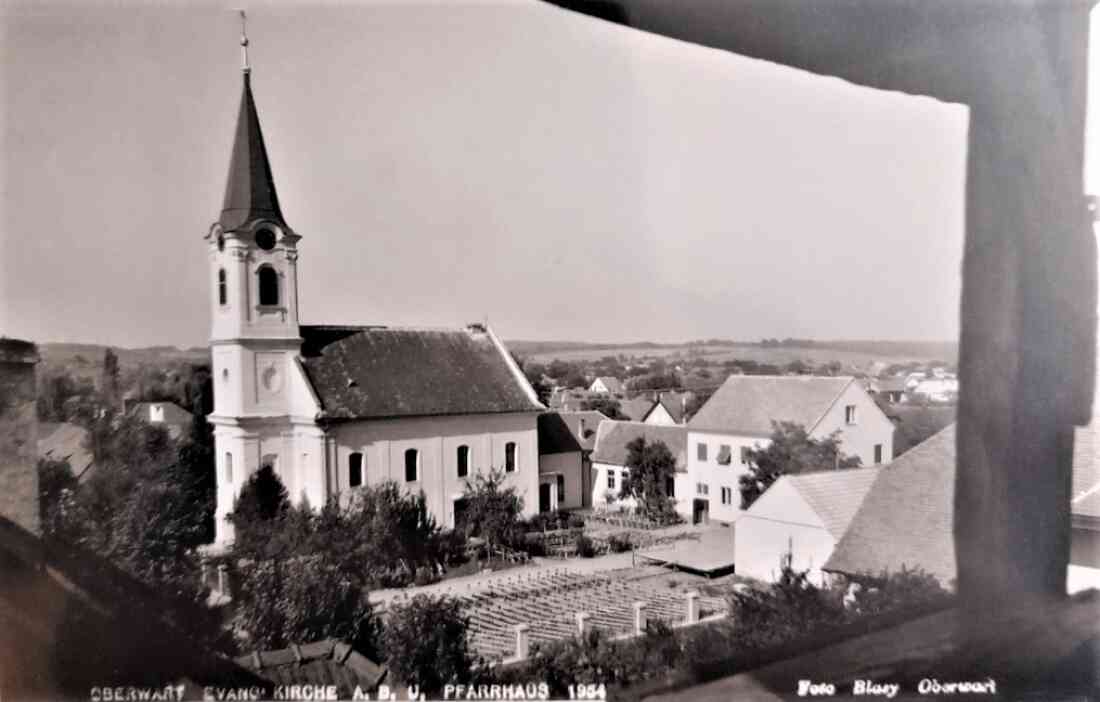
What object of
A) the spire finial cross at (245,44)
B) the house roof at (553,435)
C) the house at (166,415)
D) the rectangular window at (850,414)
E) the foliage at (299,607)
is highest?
the spire finial cross at (245,44)

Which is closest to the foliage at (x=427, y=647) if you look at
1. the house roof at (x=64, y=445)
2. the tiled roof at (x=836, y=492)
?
the house roof at (x=64, y=445)

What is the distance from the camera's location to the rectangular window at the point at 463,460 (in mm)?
3723

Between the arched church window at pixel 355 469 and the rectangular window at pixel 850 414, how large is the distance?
2.44 meters

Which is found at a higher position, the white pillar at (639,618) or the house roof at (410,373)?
the house roof at (410,373)

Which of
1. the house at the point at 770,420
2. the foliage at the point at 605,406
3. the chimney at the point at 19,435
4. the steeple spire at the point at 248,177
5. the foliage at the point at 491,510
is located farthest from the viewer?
the foliage at the point at 605,406

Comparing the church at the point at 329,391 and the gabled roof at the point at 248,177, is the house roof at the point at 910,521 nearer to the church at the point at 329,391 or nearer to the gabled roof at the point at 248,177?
the church at the point at 329,391

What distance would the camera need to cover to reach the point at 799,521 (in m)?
3.60

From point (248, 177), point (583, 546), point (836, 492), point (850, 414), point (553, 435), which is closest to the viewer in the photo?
point (248, 177)

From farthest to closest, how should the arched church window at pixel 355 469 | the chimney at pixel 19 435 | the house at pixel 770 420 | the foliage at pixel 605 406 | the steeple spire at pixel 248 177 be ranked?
the foliage at pixel 605 406 → the house at pixel 770 420 → the arched church window at pixel 355 469 → the steeple spire at pixel 248 177 → the chimney at pixel 19 435

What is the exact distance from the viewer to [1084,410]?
10.8ft

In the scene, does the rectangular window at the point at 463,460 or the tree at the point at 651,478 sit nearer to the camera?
the rectangular window at the point at 463,460

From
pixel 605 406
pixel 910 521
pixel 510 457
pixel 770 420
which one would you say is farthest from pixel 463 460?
pixel 910 521

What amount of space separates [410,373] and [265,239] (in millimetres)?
954

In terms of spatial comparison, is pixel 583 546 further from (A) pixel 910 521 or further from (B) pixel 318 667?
(A) pixel 910 521
